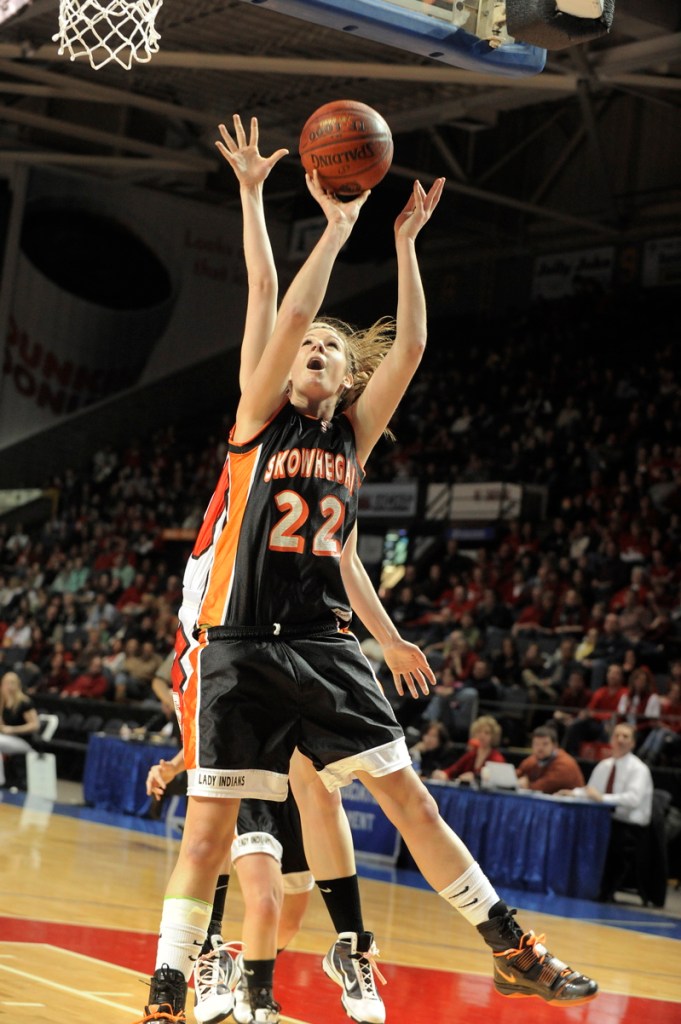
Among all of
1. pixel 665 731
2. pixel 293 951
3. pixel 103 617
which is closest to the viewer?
pixel 293 951

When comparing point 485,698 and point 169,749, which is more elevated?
point 485,698

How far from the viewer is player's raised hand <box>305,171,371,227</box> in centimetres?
418

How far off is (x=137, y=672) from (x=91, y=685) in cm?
71

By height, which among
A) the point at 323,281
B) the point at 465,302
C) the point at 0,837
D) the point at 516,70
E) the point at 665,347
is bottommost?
the point at 0,837

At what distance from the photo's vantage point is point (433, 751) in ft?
40.9

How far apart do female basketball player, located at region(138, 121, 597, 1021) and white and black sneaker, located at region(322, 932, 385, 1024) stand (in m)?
0.26

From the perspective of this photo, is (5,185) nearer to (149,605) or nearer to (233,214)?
(233,214)

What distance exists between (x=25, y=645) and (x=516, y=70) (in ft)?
53.4

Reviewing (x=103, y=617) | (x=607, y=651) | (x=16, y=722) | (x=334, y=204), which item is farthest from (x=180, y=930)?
(x=103, y=617)

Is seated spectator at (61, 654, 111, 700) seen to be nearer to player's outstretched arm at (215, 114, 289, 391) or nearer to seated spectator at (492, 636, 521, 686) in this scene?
seated spectator at (492, 636, 521, 686)

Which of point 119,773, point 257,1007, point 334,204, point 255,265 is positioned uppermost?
point 334,204

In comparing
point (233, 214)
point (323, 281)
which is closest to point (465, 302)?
point (233, 214)

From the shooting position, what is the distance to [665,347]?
22.3 meters

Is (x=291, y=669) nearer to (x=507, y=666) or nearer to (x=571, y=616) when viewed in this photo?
(x=507, y=666)
